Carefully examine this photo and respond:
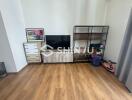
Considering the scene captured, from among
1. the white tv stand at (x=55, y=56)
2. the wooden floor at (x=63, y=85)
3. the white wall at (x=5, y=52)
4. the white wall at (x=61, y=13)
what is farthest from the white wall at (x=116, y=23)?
the white wall at (x=5, y=52)

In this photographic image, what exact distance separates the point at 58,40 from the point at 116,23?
183cm

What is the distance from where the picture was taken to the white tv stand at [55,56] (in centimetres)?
327

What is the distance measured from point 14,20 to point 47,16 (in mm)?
1000

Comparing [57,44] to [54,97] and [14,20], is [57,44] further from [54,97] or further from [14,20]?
[54,97]

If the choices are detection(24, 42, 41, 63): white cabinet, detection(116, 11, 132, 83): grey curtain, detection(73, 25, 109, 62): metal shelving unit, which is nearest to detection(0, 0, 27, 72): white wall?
detection(24, 42, 41, 63): white cabinet

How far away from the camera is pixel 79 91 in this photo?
2.09 metres

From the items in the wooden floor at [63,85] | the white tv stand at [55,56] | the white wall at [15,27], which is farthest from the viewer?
the white tv stand at [55,56]

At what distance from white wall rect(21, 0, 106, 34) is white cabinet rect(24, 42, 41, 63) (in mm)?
637

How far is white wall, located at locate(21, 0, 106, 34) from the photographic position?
3.07 meters

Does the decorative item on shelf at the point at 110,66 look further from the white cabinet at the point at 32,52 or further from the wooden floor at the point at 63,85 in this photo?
the white cabinet at the point at 32,52

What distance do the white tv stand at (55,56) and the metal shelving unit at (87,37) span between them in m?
0.24

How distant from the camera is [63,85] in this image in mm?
2275

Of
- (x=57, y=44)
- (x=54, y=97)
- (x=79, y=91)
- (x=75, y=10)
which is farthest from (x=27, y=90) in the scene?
(x=75, y=10)

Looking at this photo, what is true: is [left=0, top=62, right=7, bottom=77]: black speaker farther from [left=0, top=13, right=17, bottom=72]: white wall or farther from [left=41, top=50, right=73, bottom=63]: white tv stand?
[left=41, top=50, right=73, bottom=63]: white tv stand
